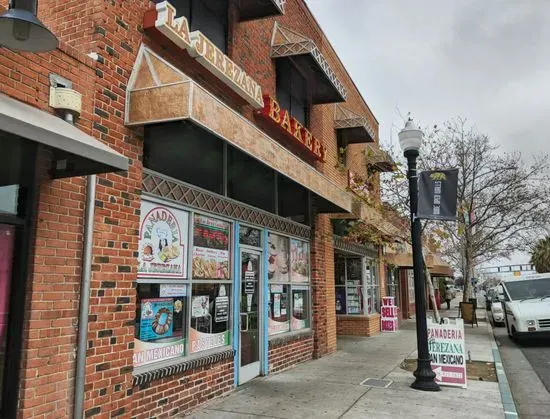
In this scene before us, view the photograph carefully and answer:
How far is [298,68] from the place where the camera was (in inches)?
390

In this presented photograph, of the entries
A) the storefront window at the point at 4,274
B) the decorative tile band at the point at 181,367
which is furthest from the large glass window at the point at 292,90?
the storefront window at the point at 4,274

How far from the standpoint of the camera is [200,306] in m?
6.85

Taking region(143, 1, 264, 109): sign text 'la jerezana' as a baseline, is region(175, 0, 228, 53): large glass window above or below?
above

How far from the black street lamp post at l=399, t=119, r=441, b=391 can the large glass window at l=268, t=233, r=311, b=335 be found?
256 centimetres

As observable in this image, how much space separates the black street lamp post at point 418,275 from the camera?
7895mm

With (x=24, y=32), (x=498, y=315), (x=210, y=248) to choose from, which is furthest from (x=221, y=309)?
(x=498, y=315)

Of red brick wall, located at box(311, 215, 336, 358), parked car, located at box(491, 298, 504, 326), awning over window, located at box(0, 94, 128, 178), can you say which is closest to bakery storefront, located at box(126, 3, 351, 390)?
red brick wall, located at box(311, 215, 336, 358)

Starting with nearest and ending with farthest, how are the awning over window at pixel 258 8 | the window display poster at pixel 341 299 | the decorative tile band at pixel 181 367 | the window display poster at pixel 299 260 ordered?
the decorative tile band at pixel 181 367 → the awning over window at pixel 258 8 → the window display poster at pixel 299 260 → the window display poster at pixel 341 299

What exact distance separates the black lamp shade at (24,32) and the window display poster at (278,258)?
5.99 meters

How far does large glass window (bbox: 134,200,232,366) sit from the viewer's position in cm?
577

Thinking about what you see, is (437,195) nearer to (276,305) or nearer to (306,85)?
(276,305)

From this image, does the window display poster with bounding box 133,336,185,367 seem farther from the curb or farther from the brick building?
the curb

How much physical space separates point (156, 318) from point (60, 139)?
2946 mm

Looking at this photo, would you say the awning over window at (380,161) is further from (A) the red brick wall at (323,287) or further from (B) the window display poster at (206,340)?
(B) the window display poster at (206,340)
